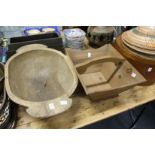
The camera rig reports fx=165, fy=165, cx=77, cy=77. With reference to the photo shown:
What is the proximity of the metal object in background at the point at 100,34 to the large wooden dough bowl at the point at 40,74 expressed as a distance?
365mm

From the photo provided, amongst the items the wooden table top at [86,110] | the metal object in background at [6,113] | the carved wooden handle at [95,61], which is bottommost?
the wooden table top at [86,110]

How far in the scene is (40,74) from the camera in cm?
97

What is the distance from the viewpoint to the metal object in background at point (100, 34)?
113 centimetres

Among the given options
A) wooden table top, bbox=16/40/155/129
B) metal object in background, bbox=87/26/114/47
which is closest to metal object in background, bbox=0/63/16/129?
wooden table top, bbox=16/40/155/129

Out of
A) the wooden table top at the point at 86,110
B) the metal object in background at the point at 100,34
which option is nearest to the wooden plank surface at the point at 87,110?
the wooden table top at the point at 86,110

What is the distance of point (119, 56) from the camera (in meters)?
0.95

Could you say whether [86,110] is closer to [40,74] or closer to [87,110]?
[87,110]

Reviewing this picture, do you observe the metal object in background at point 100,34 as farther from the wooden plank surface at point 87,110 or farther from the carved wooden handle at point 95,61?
the wooden plank surface at point 87,110

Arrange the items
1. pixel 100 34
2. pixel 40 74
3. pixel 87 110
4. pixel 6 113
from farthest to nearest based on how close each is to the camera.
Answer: pixel 100 34, pixel 40 74, pixel 87 110, pixel 6 113

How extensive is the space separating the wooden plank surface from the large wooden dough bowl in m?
0.10

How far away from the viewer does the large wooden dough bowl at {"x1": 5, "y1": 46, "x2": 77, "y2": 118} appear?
2.73 feet

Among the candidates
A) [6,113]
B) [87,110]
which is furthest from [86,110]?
[6,113]

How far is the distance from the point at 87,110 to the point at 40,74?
35cm
